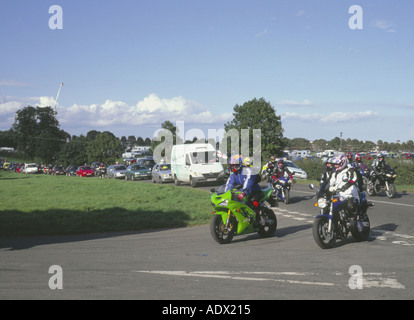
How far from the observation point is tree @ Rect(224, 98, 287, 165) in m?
46.6

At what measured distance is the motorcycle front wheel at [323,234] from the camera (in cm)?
865

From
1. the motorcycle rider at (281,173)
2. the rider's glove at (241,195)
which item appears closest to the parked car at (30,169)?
the motorcycle rider at (281,173)

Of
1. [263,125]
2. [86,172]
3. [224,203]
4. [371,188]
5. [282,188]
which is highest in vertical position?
[263,125]

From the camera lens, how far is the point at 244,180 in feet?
32.6

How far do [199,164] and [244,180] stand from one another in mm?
19409

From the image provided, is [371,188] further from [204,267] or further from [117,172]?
[117,172]

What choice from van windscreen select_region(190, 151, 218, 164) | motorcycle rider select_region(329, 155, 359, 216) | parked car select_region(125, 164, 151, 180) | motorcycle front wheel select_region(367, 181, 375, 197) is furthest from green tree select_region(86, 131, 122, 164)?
motorcycle rider select_region(329, 155, 359, 216)

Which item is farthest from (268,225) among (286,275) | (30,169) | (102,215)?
(30,169)

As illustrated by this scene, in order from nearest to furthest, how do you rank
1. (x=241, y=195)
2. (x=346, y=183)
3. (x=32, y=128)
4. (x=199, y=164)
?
(x=346, y=183), (x=241, y=195), (x=199, y=164), (x=32, y=128)

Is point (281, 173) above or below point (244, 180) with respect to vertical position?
below

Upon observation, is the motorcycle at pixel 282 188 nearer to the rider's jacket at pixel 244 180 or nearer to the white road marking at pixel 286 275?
the rider's jacket at pixel 244 180
